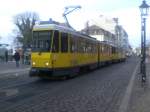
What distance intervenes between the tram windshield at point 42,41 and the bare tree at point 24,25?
81.6 meters

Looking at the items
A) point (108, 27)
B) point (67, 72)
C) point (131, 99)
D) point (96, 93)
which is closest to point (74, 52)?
point (67, 72)

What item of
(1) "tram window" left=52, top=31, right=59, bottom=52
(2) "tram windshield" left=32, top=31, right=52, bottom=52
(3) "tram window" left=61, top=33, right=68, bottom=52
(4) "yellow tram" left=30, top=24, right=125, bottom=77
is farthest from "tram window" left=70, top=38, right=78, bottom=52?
(2) "tram windshield" left=32, top=31, right=52, bottom=52

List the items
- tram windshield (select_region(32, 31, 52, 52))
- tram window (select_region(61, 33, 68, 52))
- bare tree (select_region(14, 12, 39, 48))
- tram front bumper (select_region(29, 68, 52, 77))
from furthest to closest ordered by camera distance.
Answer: bare tree (select_region(14, 12, 39, 48)) < tram window (select_region(61, 33, 68, 52)) < tram windshield (select_region(32, 31, 52, 52)) < tram front bumper (select_region(29, 68, 52, 77))

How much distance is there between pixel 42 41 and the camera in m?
26.3

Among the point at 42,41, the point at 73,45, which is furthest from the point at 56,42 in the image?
the point at 73,45

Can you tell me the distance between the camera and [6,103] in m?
15.3

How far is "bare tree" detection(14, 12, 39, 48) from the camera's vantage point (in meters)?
110

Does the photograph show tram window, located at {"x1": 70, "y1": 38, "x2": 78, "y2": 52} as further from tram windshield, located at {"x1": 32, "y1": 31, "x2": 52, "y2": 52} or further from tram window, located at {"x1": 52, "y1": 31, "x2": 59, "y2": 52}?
tram windshield, located at {"x1": 32, "y1": 31, "x2": 52, "y2": 52}

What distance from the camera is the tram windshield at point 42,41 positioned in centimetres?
2609

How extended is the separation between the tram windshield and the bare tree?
81.6 metres

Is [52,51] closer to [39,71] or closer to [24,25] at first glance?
[39,71]

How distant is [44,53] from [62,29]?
2.32 meters

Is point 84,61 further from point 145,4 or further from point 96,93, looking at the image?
point 96,93

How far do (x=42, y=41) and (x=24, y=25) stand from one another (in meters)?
91.0
